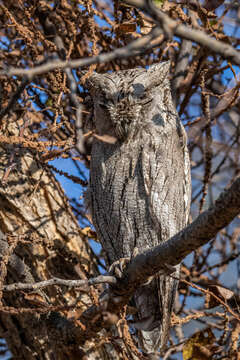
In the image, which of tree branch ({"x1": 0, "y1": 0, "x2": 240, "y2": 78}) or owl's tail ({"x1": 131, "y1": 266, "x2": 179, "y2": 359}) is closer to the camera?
tree branch ({"x1": 0, "y1": 0, "x2": 240, "y2": 78})

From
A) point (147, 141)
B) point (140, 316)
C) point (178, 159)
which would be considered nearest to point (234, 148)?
point (178, 159)

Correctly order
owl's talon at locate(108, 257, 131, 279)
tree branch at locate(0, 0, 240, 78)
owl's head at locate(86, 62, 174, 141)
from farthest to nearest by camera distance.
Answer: owl's head at locate(86, 62, 174, 141) < owl's talon at locate(108, 257, 131, 279) < tree branch at locate(0, 0, 240, 78)

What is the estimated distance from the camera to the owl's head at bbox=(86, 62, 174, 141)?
1.88 metres

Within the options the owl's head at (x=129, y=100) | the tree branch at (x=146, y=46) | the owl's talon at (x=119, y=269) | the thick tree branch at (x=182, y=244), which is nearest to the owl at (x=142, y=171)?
the owl's head at (x=129, y=100)

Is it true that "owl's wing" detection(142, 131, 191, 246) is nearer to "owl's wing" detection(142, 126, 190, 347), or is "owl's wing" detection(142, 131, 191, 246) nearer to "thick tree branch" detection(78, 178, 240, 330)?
"owl's wing" detection(142, 126, 190, 347)

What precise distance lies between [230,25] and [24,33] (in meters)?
1.20

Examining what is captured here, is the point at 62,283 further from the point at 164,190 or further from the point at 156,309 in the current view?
the point at 156,309

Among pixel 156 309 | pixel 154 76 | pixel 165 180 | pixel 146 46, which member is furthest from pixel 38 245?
pixel 146 46

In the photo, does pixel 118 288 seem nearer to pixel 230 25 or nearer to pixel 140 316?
pixel 140 316

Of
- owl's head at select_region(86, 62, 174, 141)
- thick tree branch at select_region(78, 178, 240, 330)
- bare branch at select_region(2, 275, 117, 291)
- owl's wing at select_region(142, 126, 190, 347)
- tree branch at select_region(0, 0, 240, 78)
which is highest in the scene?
owl's head at select_region(86, 62, 174, 141)

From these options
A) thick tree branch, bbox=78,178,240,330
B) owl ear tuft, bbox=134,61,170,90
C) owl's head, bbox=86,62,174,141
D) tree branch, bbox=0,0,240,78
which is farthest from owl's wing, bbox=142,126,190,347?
tree branch, bbox=0,0,240,78

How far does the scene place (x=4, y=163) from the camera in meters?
2.44

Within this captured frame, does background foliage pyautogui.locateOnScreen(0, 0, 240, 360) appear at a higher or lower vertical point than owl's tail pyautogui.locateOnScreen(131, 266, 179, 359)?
higher

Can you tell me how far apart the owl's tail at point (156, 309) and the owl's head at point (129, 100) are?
0.68 meters
